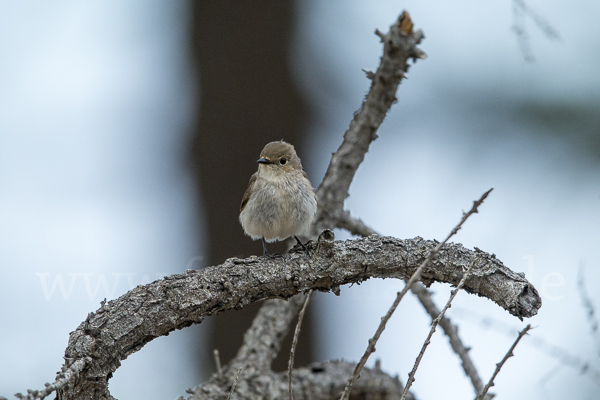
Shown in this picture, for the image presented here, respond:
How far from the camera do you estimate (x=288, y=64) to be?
261 inches

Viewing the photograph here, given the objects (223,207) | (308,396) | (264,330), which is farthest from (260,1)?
(308,396)

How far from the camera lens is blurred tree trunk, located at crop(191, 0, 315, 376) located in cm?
638

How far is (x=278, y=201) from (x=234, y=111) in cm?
226

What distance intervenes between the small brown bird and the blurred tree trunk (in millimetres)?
1513

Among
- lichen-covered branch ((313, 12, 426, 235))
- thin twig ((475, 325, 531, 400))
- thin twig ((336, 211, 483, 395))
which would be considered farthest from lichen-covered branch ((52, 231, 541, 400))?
lichen-covered branch ((313, 12, 426, 235))

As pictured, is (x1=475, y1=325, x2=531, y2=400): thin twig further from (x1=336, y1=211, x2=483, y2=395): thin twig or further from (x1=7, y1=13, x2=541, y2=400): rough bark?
(x1=336, y1=211, x2=483, y2=395): thin twig

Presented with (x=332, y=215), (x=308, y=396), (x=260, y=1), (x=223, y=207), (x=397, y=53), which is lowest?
(x=308, y=396)

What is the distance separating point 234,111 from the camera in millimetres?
6465

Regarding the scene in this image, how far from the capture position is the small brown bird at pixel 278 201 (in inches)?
174

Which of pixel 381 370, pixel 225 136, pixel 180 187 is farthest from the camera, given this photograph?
pixel 180 187

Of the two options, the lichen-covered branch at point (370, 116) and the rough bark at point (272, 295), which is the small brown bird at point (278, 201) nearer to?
the lichen-covered branch at point (370, 116)

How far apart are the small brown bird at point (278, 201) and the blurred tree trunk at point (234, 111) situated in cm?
151

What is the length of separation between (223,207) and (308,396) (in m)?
2.68

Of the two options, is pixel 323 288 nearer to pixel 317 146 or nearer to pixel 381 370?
pixel 381 370
